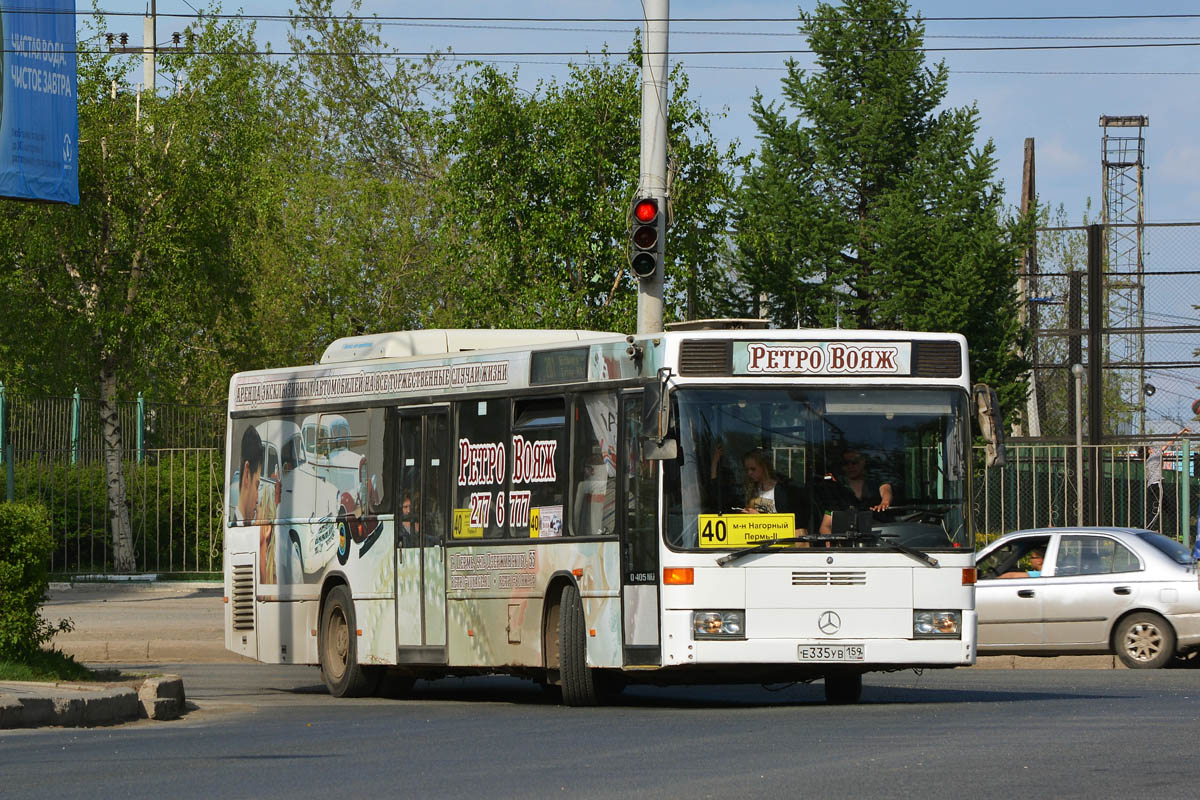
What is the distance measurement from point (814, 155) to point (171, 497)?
18835 mm

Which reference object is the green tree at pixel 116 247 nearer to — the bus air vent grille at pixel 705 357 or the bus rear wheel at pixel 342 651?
the bus rear wheel at pixel 342 651

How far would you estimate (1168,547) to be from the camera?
765 inches

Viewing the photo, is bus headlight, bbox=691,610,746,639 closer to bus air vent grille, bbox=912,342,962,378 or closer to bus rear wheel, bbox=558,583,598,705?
bus rear wheel, bbox=558,583,598,705

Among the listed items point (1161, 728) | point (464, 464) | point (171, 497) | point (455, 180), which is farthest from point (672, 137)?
point (1161, 728)

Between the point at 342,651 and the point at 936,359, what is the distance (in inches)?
243

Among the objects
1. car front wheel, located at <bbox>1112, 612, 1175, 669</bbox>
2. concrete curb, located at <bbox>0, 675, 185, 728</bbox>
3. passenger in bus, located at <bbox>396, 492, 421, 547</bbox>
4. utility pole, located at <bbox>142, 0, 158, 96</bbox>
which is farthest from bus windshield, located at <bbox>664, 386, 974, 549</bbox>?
utility pole, located at <bbox>142, 0, 158, 96</bbox>

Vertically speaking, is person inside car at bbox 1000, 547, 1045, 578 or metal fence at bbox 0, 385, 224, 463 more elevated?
metal fence at bbox 0, 385, 224, 463

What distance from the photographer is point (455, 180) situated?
37094mm

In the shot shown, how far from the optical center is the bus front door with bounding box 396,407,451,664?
15828mm

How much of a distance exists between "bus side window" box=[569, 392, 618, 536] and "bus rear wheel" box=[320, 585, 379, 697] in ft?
10.4

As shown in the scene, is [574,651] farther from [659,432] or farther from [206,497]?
[206,497]

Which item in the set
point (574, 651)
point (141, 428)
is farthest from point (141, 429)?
point (574, 651)

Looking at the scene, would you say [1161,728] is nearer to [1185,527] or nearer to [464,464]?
[464,464]

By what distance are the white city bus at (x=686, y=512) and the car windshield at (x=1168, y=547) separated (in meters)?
5.59
